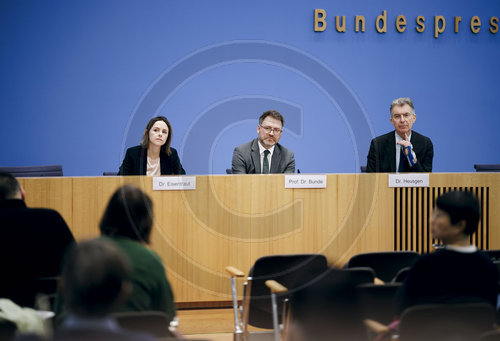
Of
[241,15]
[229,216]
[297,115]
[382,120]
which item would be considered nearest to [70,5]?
[241,15]

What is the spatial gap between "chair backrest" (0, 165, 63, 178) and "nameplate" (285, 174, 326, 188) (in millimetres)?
2006

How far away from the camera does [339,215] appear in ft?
Result: 14.7

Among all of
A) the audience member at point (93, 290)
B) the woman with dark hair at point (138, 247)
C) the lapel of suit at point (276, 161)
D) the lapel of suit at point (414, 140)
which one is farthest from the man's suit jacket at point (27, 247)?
the lapel of suit at point (414, 140)

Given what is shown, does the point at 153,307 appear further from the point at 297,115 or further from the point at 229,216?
the point at 297,115

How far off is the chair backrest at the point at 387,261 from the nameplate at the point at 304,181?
4.35 ft

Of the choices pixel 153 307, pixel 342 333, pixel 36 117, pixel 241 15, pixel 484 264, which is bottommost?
pixel 342 333

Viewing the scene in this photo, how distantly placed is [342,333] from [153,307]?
100 cm

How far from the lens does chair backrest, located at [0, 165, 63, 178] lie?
4332 mm

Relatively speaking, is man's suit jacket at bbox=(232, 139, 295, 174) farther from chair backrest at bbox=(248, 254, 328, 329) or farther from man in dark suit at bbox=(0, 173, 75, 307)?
man in dark suit at bbox=(0, 173, 75, 307)

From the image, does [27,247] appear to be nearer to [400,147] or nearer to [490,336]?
[490,336]

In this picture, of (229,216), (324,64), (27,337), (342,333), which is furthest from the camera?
(324,64)

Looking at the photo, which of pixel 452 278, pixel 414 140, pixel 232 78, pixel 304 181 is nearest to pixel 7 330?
pixel 452 278

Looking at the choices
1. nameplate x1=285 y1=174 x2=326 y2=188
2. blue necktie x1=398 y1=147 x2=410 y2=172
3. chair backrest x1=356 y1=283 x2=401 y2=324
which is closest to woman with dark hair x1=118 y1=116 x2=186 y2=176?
nameplate x1=285 y1=174 x2=326 y2=188

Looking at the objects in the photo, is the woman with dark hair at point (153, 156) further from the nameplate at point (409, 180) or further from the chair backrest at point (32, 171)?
the nameplate at point (409, 180)
